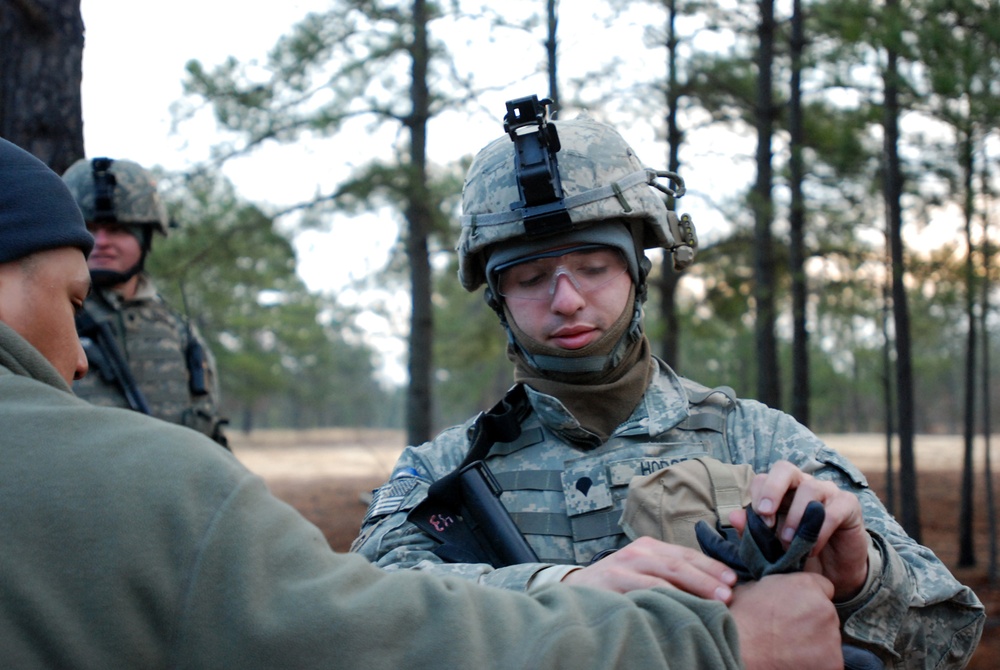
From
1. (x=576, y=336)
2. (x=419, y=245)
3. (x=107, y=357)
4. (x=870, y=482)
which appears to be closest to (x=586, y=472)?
(x=576, y=336)

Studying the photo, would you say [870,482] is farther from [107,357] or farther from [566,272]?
[566,272]

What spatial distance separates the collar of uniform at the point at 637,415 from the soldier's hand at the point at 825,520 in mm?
647

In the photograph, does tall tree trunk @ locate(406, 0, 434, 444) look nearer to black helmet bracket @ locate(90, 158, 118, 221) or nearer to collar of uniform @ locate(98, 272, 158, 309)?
collar of uniform @ locate(98, 272, 158, 309)

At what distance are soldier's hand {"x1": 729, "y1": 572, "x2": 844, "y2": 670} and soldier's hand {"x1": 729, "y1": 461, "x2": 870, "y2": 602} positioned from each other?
0.32ft

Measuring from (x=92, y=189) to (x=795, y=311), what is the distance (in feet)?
25.7

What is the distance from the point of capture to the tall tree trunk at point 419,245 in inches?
424

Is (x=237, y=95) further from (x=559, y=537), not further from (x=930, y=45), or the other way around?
(x=559, y=537)

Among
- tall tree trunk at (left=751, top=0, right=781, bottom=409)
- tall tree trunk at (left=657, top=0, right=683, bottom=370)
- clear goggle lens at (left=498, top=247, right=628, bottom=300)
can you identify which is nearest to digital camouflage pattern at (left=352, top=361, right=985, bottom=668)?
clear goggle lens at (left=498, top=247, right=628, bottom=300)

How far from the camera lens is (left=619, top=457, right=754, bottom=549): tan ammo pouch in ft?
6.37

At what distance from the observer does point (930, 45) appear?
8656mm

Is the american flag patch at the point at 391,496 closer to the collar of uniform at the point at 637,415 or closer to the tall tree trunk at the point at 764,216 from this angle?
the collar of uniform at the point at 637,415

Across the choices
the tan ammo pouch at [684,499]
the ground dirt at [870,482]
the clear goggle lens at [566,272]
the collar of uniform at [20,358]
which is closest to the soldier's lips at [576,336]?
the clear goggle lens at [566,272]

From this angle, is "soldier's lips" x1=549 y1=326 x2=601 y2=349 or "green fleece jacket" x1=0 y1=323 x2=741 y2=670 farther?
"soldier's lips" x1=549 y1=326 x2=601 y2=349

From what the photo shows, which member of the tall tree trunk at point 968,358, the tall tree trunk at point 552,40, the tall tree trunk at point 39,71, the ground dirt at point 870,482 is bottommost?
the ground dirt at point 870,482
